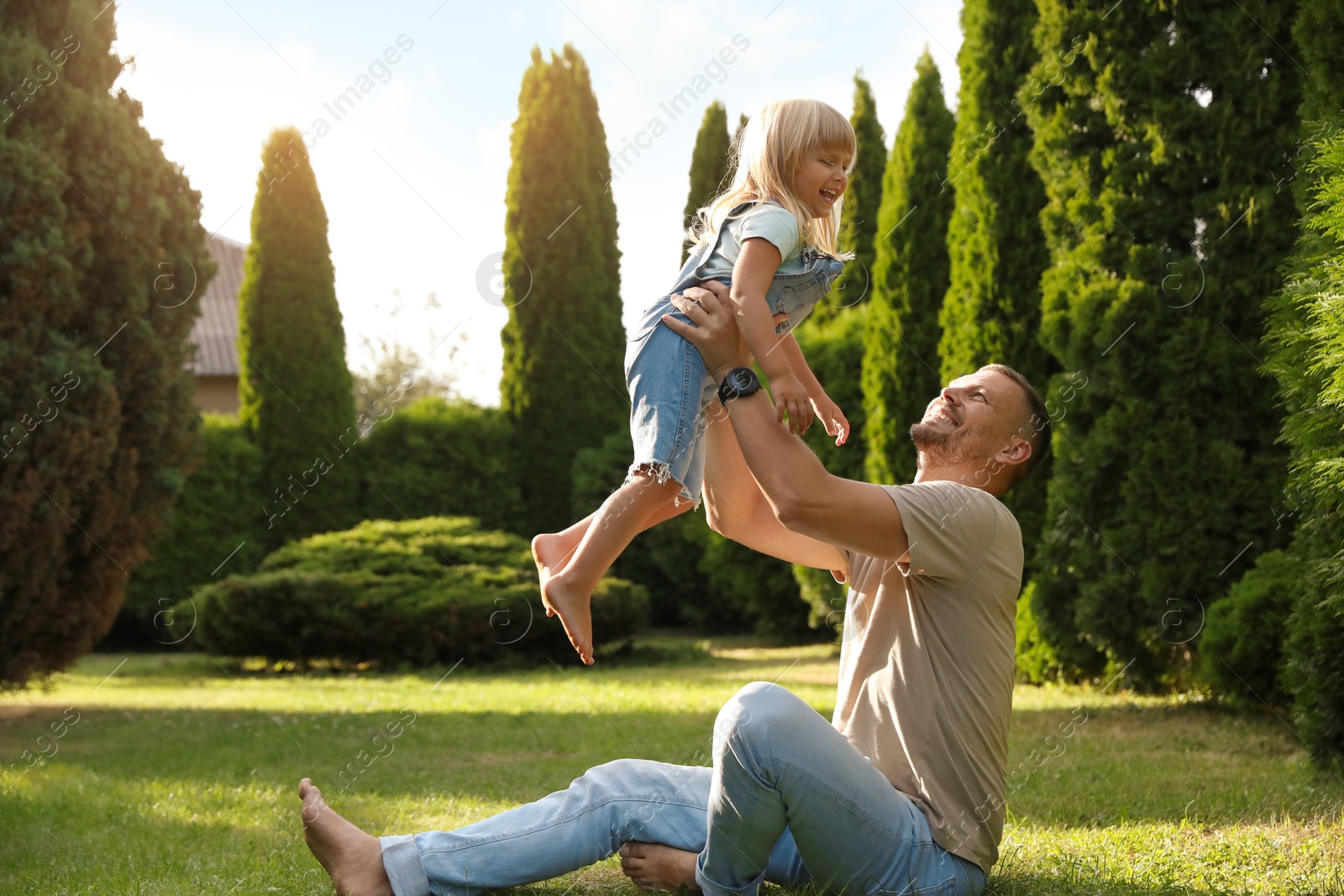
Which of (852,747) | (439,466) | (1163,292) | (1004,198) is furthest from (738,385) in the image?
(439,466)

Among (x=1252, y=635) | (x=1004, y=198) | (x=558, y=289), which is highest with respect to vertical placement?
(x=558, y=289)

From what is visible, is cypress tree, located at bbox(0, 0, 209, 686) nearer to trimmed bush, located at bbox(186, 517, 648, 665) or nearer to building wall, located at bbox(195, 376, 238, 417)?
trimmed bush, located at bbox(186, 517, 648, 665)

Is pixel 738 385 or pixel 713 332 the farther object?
pixel 713 332

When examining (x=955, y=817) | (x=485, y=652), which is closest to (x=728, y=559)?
(x=485, y=652)

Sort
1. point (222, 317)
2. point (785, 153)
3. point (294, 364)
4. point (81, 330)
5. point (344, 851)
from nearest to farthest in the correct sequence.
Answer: point (344, 851) → point (785, 153) → point (81, 330) → point (294, 364) → point (222, 317)

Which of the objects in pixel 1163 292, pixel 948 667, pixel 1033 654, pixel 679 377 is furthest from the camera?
pixel 1033 654

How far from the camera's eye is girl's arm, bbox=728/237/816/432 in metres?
2.66

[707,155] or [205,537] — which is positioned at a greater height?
[707,155]

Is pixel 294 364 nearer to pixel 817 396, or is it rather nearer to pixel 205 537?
pixel 205 537

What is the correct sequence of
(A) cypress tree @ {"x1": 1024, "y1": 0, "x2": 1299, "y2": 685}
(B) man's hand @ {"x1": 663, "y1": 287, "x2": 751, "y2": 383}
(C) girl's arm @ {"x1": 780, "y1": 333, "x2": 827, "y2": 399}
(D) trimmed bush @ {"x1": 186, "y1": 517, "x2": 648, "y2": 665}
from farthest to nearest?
(D) trimmed bush @ {"x1": 186, "y1": 517, "x2": 648, "y2": 665}
(A) cypress tree @ {"x1": 1024, "y1": 0, "x2": 1299, "y2": 685}
(C) girl's arm @ {"x1": 780, "y1": 333, "x2": 827, "y2": 399}
(B) man's hand @ {"x1": 663, "y1": 287, "x2": 751, "y2": 383}

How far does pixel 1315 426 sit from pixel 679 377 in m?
2.24

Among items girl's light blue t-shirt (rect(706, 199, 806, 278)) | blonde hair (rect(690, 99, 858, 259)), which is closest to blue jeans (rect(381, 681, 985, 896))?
girl's light blue t-shirt (rect(706, 199, 806, 278))

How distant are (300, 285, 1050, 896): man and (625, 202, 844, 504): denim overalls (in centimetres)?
21

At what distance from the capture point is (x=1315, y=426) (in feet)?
11.9
